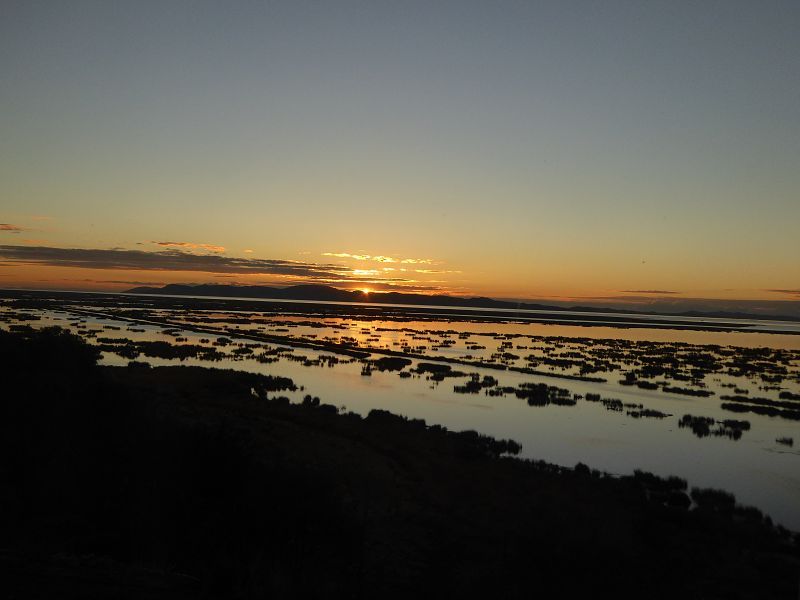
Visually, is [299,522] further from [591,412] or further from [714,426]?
[714,426]

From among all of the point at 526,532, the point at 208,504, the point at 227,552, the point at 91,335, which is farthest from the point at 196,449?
the point at 91,335

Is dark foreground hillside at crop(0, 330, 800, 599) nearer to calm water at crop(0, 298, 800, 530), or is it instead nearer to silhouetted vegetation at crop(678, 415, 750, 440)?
calm water at crop(0, 298, 800, 530)

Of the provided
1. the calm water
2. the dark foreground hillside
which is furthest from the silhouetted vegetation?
the dark foreground hillside

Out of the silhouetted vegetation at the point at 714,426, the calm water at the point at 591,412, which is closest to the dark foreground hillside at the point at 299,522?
the calm water at the point at 591,412

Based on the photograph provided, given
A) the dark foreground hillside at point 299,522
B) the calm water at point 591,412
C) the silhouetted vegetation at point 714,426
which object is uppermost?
the dark foreground hillside at point 299,522

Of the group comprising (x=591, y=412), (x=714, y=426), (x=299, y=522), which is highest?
(x=299, y=522)

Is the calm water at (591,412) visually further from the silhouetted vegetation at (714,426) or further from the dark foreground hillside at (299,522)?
the dark foreground hillside at (299,522)

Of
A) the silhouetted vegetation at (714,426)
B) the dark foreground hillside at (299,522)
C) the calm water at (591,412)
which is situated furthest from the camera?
the silhouetted vegetation at (714,426)

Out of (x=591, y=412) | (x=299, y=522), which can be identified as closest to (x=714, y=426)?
(x=591, y=412)
